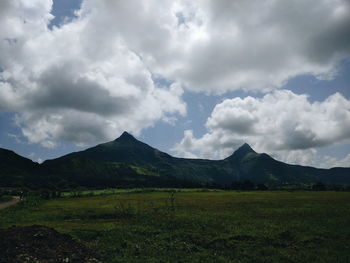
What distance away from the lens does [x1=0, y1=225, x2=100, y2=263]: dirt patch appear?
21.9 m

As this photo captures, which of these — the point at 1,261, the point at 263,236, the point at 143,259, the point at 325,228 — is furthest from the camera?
the point at 325,228

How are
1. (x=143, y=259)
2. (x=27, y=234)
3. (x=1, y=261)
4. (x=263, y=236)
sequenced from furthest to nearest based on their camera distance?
1. (x=263, y=236)
2. (x=27, y=234)
3. (x=143, y=259)
4. (x=1, y=261)

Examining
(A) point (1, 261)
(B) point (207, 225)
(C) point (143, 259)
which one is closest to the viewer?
(A) point (1, 261)

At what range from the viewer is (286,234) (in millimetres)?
32469

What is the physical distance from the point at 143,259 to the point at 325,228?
78.9ft

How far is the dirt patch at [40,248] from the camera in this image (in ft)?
71.8

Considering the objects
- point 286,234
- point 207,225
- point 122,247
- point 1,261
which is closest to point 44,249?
point 1,261

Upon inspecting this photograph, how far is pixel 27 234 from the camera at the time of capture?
27469 millimetres

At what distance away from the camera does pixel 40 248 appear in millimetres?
24297

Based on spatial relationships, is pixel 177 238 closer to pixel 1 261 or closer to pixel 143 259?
pixel 143 259

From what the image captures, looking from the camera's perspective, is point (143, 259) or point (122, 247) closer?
point (143, 259)

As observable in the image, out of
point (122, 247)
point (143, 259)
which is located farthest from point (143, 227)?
point (143, 259)

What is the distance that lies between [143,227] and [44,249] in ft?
50.4

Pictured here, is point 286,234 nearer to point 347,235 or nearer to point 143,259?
point 347,235
